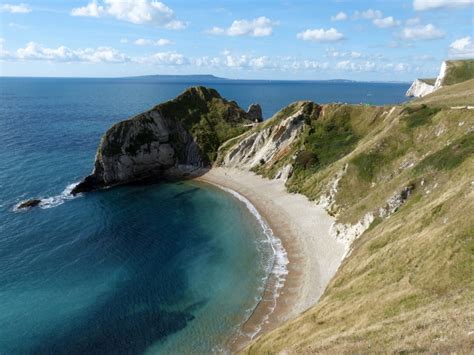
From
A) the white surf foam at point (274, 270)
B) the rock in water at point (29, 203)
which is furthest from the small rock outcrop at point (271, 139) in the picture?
the rock in water at point (29, 203)

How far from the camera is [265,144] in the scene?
10038 centimetres

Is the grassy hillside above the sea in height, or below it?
above

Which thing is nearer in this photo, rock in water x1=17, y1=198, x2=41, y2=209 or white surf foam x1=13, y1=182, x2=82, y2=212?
rock in water x1=17, y1=198, x2=41, y2=209

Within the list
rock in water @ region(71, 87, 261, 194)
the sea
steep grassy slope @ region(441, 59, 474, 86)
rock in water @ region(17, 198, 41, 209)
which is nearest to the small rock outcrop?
rock in water @ region(71, 87, 261, 194)

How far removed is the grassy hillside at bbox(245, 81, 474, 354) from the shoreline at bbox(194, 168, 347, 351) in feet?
12.3

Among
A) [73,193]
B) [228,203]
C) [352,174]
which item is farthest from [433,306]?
[73,193]

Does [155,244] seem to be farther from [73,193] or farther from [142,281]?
[73,193]

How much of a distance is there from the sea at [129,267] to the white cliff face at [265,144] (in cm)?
1255

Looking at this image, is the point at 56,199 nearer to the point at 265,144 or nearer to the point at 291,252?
the point at 265,144

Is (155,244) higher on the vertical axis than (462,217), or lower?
lower

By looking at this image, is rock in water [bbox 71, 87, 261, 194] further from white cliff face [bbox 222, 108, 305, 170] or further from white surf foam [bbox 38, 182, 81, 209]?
white cliff face [bbox 222, 108, 305, 170]

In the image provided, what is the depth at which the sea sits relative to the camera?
43000mm

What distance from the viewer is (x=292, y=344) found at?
3166 centimetres

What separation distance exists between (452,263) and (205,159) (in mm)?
78441
